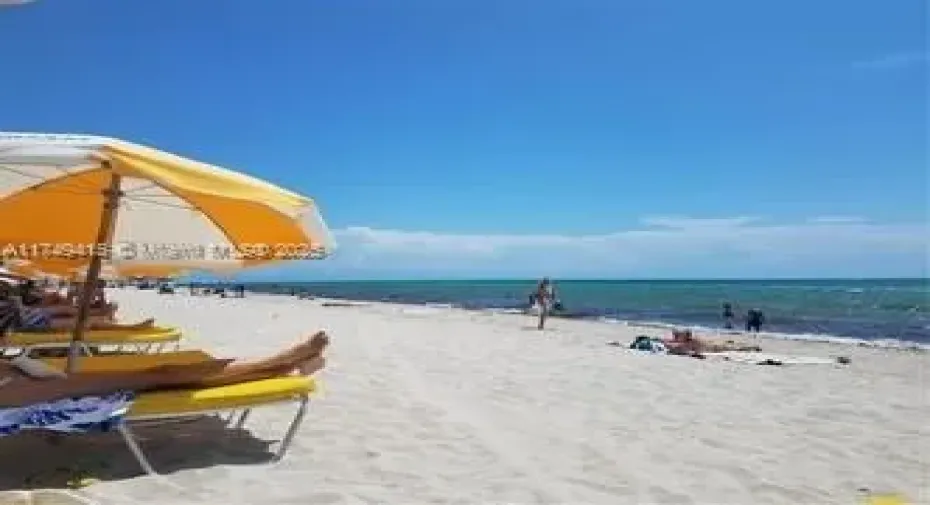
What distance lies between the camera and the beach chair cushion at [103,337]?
9.82m

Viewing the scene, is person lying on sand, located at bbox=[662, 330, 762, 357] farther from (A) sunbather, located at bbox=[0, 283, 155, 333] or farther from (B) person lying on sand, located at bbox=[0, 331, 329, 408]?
(B) person lying on sand, located at bbox=[0, 331, 329, 408]

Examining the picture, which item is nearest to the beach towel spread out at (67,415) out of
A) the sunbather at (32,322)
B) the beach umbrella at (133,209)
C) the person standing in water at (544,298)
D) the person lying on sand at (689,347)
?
the beach umbrella at (133,209)

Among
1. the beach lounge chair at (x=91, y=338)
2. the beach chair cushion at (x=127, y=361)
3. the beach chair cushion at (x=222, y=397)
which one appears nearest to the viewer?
the beach chair cushion at (x=222, y=397)

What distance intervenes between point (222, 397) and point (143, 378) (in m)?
0.54

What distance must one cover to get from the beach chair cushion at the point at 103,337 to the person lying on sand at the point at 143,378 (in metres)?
4.10

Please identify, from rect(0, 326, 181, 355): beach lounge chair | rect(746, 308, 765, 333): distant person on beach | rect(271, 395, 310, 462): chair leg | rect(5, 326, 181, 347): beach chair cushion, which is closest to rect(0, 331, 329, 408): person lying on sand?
rect(271, 395, 310, 462): chair leg

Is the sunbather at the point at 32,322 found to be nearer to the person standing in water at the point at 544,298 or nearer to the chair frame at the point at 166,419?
the chair frame at the point at 166,419

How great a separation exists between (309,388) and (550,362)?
23.4ft

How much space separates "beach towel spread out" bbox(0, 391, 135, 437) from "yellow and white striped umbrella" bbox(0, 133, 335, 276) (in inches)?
40.9

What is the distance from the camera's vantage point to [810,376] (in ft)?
40.8

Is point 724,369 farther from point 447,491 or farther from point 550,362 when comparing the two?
point 447,491

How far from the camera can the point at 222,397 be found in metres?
5.40

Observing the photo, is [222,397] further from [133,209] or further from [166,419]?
[133,209]

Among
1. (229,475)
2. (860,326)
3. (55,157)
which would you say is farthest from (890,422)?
(860,326)
